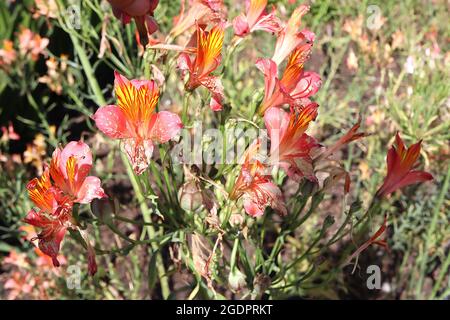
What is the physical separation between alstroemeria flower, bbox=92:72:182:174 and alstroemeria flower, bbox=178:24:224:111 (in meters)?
0.08

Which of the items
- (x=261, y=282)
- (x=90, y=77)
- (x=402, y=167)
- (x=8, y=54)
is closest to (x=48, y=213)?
(x=261, y=282)

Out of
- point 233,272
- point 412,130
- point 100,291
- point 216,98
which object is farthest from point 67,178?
point 412,130

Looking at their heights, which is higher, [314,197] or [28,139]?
[28,139]

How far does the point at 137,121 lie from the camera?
2.79 feet

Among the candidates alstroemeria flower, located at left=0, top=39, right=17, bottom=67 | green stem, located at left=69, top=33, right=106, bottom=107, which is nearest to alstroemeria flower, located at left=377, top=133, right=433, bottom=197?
green stem, located at left=69, top=33, right=106, bottom=107

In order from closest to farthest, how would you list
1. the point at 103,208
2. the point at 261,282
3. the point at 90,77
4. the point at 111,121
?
the point at 111,121 → the point at 103,208 → the point at 261,282 → the point at 90,77

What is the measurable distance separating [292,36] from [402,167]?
312mm

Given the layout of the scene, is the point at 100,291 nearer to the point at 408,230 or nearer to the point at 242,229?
the point at 242,229

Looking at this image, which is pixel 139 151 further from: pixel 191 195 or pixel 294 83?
pixel 294 83

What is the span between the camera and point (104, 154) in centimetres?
248

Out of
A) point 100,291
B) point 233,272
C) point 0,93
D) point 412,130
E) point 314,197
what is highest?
point 0,93

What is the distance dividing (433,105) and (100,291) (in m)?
1.36

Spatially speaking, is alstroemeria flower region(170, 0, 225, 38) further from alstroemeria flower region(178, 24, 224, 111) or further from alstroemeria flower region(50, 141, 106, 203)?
alstroemeria flower region(50, 141, 106, 203)

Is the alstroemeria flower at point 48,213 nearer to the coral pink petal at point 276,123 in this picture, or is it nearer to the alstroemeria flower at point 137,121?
the alstroemeria flower at point 137,121
